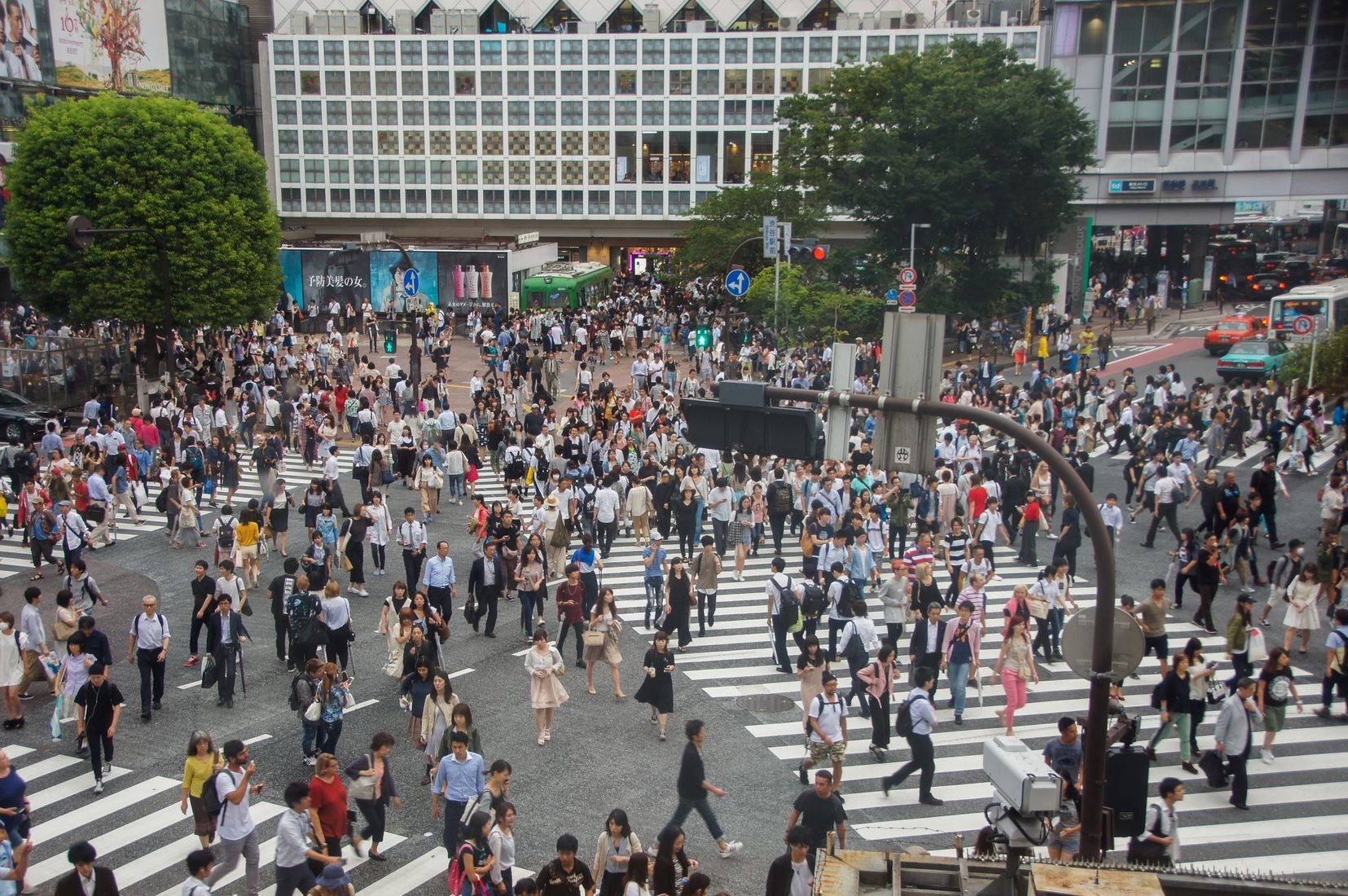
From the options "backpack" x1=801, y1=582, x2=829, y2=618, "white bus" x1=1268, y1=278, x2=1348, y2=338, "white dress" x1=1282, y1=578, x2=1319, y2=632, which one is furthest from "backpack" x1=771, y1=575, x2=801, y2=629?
"white bus" x1=1268, y1=278, x2=1348, y2=338

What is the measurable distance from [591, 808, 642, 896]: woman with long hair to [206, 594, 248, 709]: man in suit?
269 inches

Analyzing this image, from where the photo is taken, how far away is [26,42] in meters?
58.3

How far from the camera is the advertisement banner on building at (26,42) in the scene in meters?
56.8

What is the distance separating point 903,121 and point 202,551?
35186mm

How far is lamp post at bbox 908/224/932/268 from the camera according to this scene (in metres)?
46.7

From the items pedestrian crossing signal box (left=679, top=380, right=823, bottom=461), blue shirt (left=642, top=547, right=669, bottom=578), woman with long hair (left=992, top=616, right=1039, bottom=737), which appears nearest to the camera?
pedestrian crossing signal box (left=679, top=380, right=823, bottom=461)

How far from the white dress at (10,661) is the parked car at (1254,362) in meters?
35.1

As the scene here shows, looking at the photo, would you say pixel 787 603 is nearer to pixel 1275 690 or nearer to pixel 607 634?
pixel 607 634

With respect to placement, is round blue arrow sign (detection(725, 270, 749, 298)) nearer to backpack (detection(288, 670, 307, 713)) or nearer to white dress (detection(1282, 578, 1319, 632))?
white dress (detection(1282, 578, 1319, 632))

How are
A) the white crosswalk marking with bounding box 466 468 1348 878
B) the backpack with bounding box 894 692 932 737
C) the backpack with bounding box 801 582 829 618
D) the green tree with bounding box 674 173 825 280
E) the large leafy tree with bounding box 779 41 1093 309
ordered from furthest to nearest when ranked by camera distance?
the green tree with bounding box 674 173 825 280 → the large leafy tree with bounding box 779 41 1093 309 → the backpack with bounding box 801 582 829 618 → the backpack with bounding box 894 692 932 737 → the white crosswalk marking with bounding box 466 468 1348 878

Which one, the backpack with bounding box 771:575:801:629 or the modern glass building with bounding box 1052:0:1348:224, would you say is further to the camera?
the modern glass building with bounding box 1052:0:1348:224

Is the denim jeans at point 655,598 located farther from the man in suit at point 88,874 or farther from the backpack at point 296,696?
the man in suit at point 88,874

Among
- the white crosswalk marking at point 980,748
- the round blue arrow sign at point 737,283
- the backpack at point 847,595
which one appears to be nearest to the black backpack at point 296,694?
the white crosswalk marking at point 980,748

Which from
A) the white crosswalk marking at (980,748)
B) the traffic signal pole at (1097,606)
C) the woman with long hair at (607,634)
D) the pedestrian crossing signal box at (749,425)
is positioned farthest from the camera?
the woman with long hair at (607,634)
